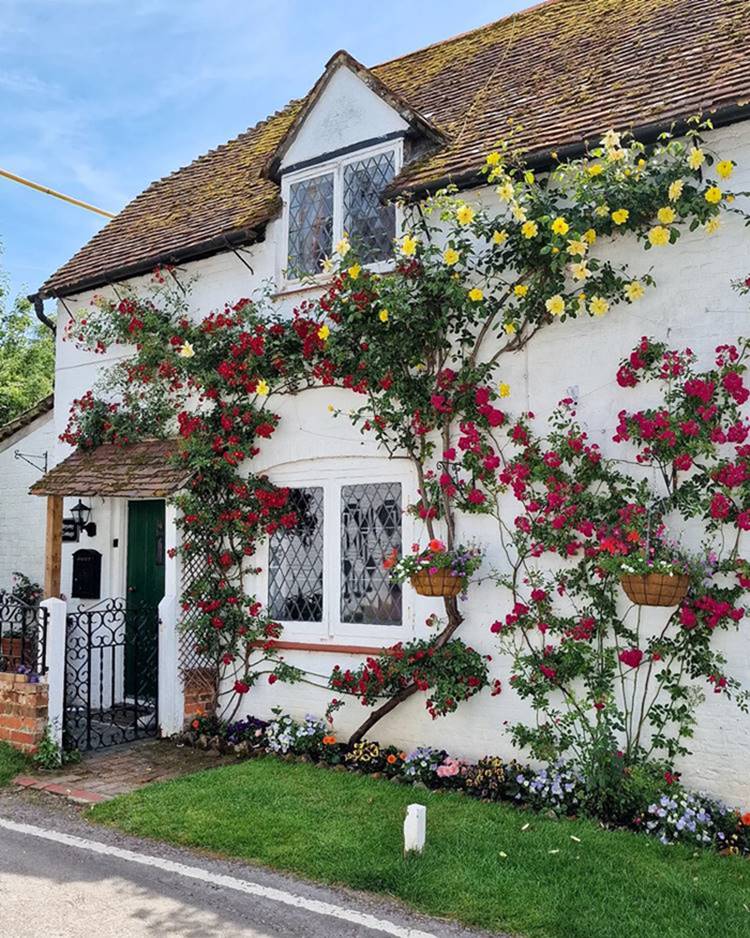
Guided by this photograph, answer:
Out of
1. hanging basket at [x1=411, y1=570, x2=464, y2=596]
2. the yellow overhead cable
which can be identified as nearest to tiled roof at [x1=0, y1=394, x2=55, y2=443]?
the yellow overhead cable

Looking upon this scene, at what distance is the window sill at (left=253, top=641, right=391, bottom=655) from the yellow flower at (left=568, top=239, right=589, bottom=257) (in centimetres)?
379

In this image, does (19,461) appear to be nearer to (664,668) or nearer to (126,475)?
(126,475)

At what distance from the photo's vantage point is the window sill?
312 inches

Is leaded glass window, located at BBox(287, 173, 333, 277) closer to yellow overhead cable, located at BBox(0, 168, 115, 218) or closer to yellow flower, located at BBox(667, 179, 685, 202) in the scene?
yellow flower, located at BBox(667, 179, 685, 202)

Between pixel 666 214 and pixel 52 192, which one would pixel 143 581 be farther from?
pixel 52 192

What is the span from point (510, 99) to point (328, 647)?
5.99m

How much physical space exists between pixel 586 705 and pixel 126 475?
18.1ft

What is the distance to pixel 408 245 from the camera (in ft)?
24.2

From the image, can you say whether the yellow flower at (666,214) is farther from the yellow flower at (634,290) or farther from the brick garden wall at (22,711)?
the brick garden wall at (22,711)

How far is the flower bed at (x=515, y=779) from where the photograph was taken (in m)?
5.80

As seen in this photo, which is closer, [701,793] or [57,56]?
[701,793]

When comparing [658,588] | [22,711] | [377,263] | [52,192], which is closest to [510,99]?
[377,263]

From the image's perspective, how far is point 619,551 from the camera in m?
6.23

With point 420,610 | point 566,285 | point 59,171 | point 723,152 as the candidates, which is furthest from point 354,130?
point 59,171
